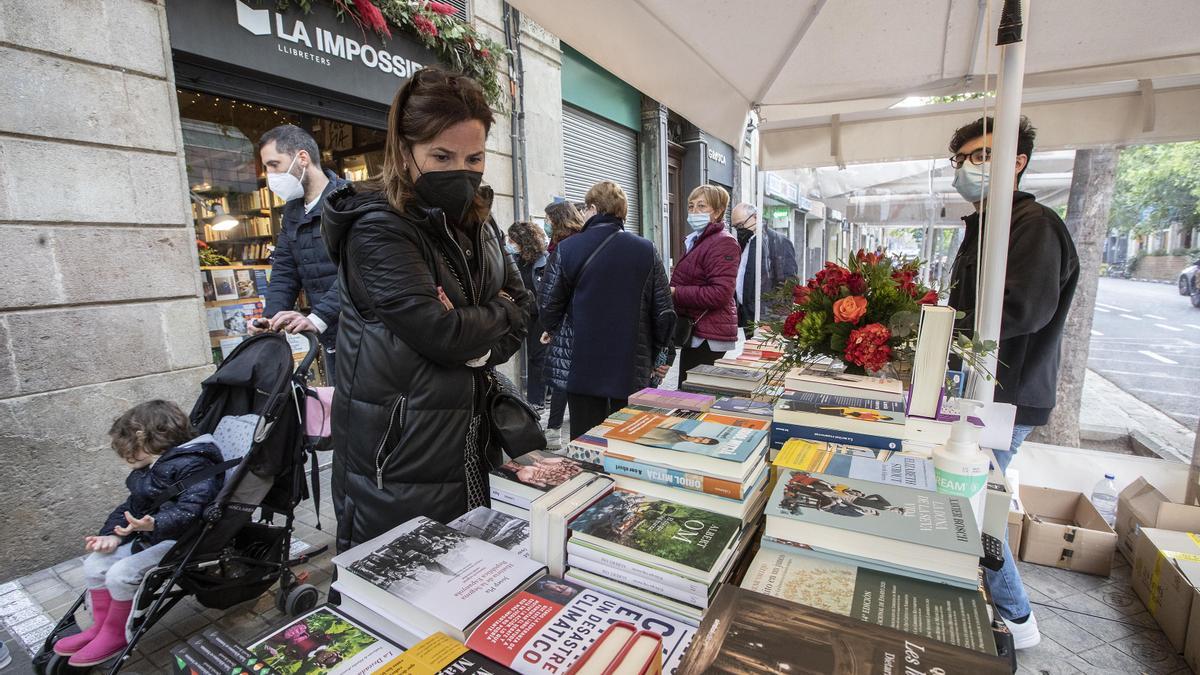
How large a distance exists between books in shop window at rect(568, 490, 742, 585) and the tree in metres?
5.25

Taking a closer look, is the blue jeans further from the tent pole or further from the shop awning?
the shop awning

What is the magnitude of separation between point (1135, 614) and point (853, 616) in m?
2.96

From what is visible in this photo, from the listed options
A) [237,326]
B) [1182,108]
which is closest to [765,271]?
[1182,108]

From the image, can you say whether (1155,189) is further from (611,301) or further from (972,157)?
(611,301)

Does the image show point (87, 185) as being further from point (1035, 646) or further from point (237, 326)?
point (1035, 646)

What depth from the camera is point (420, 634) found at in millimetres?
869

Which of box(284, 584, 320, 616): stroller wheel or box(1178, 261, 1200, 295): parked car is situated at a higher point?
box(1178, 261, 1200, 295): parked car

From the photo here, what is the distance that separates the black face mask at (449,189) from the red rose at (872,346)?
1447 mm

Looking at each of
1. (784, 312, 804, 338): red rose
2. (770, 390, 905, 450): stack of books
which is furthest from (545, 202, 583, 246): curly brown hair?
(770, 390, 905, 450): stack of books

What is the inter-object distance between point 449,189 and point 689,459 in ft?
3.75

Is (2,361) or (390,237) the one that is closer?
(390,237)

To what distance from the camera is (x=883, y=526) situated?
982 mm

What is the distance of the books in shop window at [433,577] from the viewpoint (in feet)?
2.83

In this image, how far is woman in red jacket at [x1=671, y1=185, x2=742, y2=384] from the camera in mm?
3781
